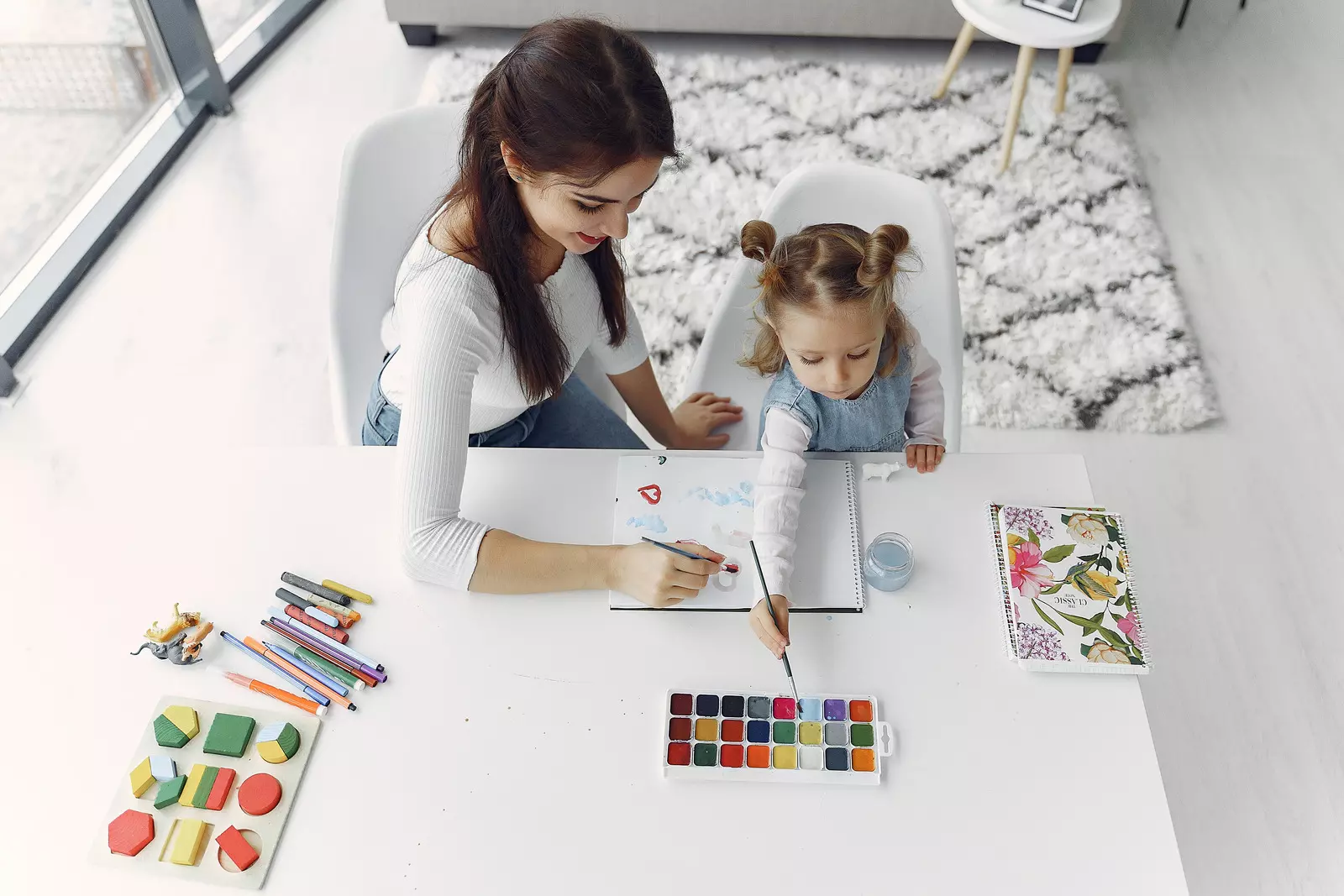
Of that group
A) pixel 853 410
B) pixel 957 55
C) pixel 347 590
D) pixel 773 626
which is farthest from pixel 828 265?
pixel 957 55

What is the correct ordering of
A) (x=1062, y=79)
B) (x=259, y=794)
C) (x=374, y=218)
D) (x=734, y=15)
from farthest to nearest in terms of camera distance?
1. (x=734, y=15)
2. (x=1062, y=79)
3. (x=374, y=218)
4. (x=259, y=794)

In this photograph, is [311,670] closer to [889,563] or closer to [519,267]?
[519,267]

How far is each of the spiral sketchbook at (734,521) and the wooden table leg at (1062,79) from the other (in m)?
1.85

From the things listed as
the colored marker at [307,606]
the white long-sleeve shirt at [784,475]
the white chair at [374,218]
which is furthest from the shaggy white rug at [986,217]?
the colored marker at [307,606]

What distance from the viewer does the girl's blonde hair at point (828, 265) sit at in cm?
107

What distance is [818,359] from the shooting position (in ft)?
3.75

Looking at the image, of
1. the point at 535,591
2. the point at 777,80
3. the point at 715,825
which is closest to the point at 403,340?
the point at 535,591

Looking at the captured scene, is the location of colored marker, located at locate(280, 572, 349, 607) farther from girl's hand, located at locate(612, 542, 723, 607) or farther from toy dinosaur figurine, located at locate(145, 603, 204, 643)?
girl's hand, located at locate(612, 542, 723, 607)

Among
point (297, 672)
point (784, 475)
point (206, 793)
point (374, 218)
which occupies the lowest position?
point (206, 793)

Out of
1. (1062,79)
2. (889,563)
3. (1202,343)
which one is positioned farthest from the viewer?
(1062,79)

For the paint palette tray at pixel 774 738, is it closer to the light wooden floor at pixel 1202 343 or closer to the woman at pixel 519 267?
the woman at pixel 519 267

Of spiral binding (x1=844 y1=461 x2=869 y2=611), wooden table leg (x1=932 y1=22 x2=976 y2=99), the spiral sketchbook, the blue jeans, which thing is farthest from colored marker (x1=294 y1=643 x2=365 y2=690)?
wooden table leg (x1=932 y1=22 x2=976 y2=99)

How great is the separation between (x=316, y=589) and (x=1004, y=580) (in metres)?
0.76

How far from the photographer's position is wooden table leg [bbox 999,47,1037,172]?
7.66 ft
